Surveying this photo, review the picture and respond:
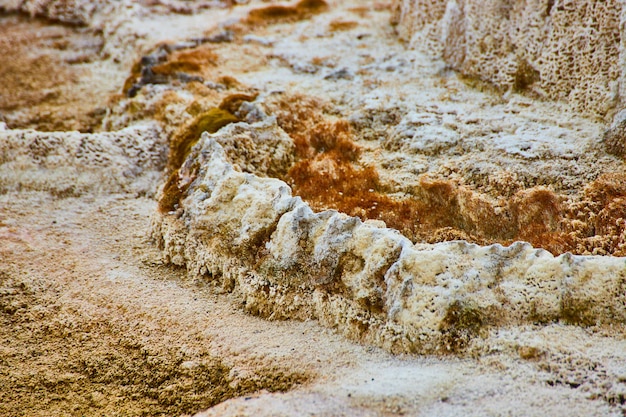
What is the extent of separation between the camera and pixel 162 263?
795 centimetres

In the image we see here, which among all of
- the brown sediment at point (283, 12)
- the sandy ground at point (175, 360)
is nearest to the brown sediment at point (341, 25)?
the brown sediment at point (283, 12)

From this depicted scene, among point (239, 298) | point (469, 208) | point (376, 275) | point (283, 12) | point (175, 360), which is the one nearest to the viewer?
point (376, 275)

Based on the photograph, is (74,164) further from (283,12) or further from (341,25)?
(283,12)

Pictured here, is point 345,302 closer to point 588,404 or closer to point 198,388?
point 198,388

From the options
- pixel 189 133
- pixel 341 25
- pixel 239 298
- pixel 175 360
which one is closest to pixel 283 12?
pixel 341 25

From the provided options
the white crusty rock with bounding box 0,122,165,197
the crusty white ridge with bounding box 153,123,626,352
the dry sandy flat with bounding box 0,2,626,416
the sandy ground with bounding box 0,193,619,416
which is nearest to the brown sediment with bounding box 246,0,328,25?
the dry sandy flat with bounding box 0,2,626,416

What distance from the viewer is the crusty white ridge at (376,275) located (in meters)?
5.61

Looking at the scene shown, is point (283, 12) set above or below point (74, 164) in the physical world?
above

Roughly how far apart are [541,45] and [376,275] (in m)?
6.28

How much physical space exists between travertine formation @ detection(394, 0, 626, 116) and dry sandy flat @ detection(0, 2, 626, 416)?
17.1 inches

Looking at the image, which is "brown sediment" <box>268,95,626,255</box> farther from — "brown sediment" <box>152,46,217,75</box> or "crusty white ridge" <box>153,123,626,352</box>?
"brown sediment" <box>152,46,217,75</box>

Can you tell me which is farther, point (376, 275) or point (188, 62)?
point (188, 62)

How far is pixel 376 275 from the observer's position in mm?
6109

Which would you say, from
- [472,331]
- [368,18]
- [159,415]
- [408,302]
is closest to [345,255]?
[408,302]
